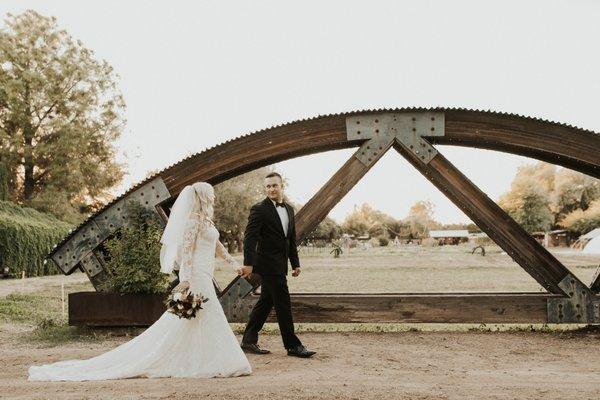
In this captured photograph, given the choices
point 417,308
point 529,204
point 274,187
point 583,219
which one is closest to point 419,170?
point 417,308

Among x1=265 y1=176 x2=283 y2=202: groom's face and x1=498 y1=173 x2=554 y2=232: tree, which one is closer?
x1=265 y1=176 x2=283 y2=202: groom's face

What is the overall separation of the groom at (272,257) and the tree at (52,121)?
27.8 metres

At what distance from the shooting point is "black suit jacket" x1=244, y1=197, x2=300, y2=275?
635cm

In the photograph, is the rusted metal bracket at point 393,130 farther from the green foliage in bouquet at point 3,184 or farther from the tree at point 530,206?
the tree at point 530,206

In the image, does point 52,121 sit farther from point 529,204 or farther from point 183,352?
point 529,204

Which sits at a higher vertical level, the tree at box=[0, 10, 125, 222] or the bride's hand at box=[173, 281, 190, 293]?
the tree at box=[0, 10, 125, 222]

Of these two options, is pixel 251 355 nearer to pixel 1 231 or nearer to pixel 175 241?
pixel 175 241

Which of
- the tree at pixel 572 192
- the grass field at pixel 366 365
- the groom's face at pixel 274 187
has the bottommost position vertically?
the grass field at pixel 366 365

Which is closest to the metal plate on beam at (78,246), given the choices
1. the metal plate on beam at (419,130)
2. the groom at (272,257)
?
the groom at (272,257)

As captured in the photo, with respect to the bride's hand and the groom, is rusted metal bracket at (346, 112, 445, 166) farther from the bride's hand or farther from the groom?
the bride's hand

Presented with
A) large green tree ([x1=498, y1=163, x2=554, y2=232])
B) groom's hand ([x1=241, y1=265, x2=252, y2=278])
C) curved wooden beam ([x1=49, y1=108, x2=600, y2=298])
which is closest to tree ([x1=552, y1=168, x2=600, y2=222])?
large green tree ([x1=498, y1=163, x2=554, y2=232])

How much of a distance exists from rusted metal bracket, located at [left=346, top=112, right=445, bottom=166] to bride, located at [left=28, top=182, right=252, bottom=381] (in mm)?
2815

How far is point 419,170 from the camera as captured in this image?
8180 millimetres

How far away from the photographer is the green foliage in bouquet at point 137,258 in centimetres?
792
